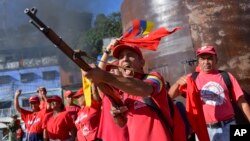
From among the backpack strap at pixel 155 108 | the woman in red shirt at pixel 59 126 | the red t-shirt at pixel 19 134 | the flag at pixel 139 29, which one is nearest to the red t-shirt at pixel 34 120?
the woman in red shirt at pixel 59 126

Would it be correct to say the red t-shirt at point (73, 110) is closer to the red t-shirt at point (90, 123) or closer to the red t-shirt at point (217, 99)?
the red t-shirt at point (90, 123)

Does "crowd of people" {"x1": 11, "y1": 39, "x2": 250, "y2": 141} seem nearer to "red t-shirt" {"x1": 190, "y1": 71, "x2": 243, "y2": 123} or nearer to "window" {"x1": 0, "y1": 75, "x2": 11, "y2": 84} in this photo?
"red t-shirt" {"x1": 190, "y1": 71, "x2": 243, "y2": 123}

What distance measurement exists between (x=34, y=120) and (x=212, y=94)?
15.7 ft

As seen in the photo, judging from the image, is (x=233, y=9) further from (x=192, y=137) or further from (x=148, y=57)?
(x=192, y=137)

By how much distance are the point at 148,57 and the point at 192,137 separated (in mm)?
2102

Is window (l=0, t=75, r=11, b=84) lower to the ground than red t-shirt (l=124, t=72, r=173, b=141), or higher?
higher

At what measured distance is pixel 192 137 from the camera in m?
5.64

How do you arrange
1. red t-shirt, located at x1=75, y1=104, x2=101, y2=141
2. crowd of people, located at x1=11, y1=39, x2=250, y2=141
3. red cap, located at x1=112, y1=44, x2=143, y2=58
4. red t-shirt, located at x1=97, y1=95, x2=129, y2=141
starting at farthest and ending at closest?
red t-shirt, located at x1=75, y1=104, x2=101, y2=141 → red t-shirt, located at x1=97, y1=95, x2=129, y2=141 → red cap, located at x1=112, y1=44, x2=143, y2=58 → crowd of people, located at x1=11, y1=39, x2=250, y2=141

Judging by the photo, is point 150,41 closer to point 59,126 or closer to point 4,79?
point 59,126

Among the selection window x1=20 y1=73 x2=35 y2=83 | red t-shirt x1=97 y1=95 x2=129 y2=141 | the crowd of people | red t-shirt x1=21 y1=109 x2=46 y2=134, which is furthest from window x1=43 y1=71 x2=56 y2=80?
red t-shirt x1=97 y1=95 x2=129 y2=141

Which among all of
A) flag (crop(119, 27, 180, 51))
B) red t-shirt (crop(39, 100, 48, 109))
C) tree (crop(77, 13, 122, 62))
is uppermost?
tree (crop(77, 13, 122, 62))

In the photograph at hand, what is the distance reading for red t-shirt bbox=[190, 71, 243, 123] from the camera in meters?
4.52

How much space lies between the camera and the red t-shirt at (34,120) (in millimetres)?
8211

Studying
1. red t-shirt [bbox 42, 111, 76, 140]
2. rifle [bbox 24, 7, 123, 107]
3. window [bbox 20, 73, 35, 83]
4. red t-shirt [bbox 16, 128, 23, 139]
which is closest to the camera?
rifle [bbox 24, 7, 123, 107]
